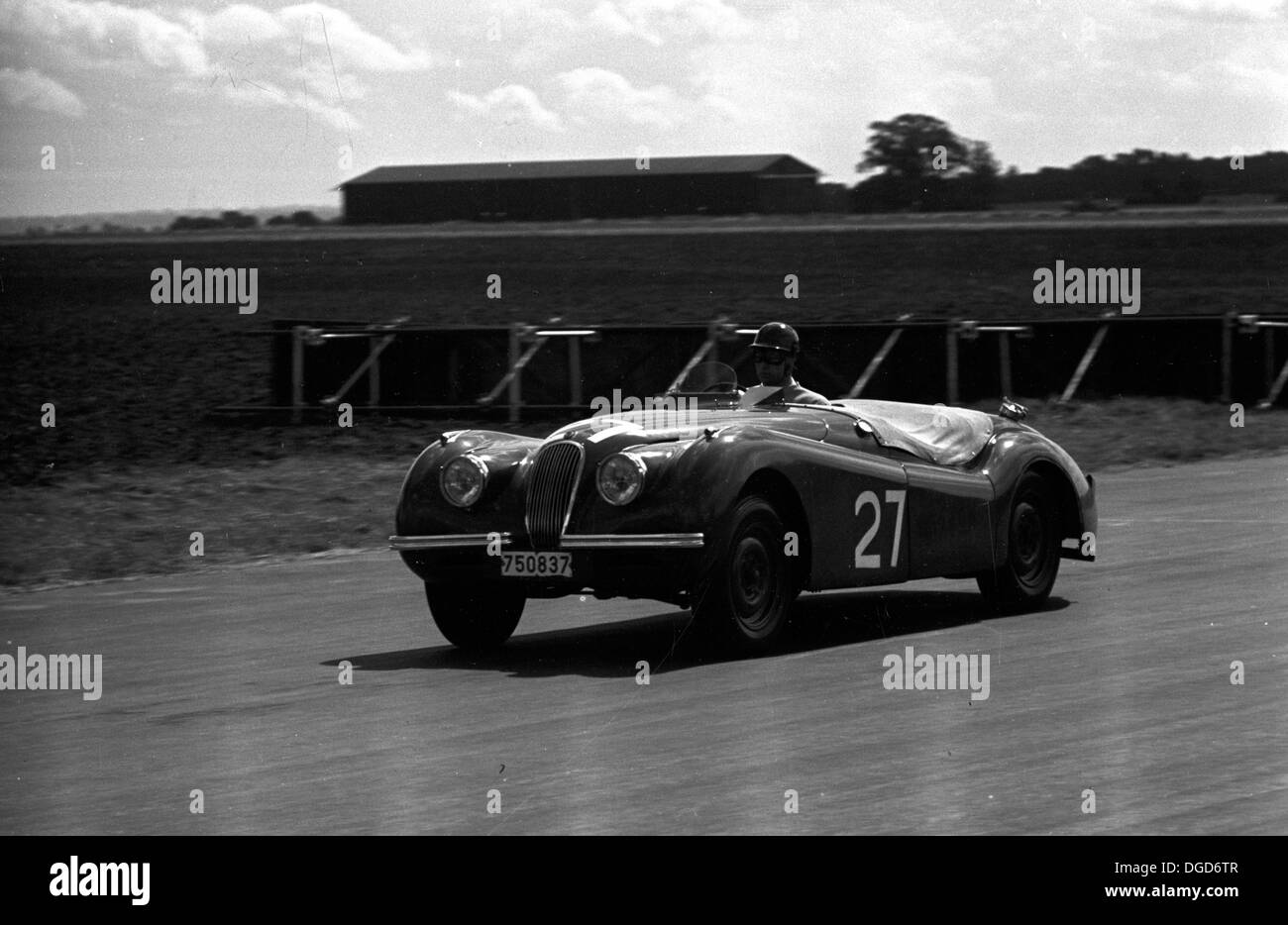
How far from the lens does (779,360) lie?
1063cm

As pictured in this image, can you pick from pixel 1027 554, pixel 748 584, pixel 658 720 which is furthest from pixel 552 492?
pixel 1027 554

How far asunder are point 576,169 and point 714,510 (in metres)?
42.8

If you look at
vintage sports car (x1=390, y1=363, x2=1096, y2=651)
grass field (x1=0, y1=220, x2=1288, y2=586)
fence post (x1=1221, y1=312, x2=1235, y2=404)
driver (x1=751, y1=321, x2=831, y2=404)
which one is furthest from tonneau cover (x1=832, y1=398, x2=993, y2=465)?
fence post (x1=1221, y1=312, x2=1235, y2=404)

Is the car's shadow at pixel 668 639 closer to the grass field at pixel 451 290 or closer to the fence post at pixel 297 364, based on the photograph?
the grass field at pixel 451 290

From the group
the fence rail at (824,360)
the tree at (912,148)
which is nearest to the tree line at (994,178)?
the tree at (912,148)

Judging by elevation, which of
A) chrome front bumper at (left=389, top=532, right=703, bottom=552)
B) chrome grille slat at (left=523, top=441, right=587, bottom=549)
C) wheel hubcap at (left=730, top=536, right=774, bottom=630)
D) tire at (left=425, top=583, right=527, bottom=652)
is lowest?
tire at (left=425, top=583, right=527, bottom=652)

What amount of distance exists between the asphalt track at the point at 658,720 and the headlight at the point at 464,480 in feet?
2.44

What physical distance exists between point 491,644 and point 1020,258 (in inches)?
1082

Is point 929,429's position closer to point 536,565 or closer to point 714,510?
point 714,510

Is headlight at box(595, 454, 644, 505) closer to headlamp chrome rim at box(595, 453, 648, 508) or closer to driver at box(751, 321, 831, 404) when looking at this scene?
headlamp chrome rim at box(595, 453, 648, 508)

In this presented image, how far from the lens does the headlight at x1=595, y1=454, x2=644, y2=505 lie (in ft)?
30.6

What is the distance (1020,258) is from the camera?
119 feet

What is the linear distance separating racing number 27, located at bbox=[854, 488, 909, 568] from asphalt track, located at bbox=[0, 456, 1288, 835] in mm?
365

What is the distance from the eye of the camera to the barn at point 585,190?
4725cm
